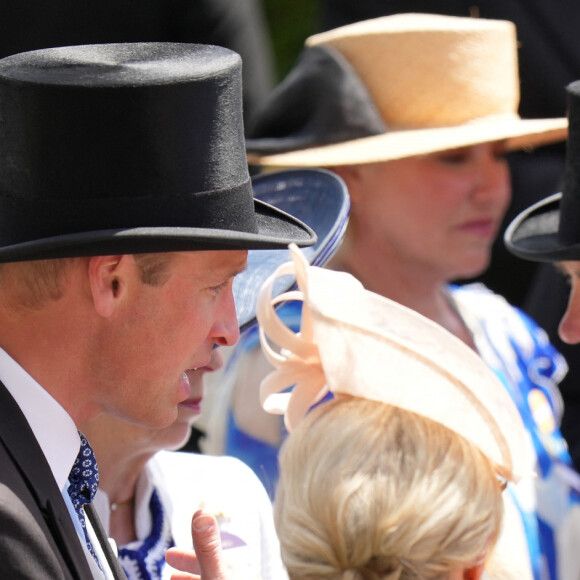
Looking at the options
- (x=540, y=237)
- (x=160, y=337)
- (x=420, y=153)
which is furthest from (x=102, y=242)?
(x=420, y=153)

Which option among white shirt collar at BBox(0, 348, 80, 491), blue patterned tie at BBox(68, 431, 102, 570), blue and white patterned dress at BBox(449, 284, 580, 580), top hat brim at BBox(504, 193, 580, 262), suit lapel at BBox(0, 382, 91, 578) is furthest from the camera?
blue and white patterned dress at BBox(449, 284, 580, 580)

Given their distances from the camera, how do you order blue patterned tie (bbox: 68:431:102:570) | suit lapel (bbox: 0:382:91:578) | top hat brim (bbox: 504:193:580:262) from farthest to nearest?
1. top hat brim (bbox: 504:193:580:262)
2. blue patterned tie (bbox: 68:431:102:570)
3. suit lapel (bbox: 0:382:91:578)

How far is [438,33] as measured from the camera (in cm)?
342

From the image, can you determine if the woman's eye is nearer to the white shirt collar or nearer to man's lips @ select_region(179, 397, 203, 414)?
man's lips @ select_region(179, 397, 203, 414)

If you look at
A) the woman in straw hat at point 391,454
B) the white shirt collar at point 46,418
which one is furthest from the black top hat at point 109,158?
the woman in straw hat at point 391,454

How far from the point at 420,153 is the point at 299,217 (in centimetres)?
66

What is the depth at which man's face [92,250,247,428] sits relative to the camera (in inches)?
71.1

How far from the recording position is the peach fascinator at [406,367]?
1.97m

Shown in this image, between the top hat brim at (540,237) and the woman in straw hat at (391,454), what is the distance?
69cm

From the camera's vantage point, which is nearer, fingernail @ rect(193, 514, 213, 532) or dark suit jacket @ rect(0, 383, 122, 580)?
dark suit jacket @ rect(0, 383, 122, 580)

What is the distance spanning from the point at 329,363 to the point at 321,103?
1565 mm

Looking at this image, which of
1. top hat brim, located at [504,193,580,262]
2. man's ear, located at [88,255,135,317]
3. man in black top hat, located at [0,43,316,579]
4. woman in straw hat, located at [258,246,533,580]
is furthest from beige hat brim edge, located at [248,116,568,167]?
man's ear, located at [88,255,135,317]

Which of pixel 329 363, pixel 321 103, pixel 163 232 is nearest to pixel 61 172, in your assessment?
pixel 163 232

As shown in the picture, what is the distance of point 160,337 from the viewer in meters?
1.82
